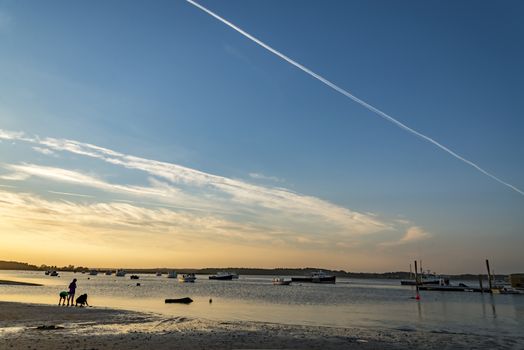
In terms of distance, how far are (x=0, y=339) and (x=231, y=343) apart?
1207cm

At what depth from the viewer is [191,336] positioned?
2538 cm

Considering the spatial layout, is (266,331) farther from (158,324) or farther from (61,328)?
(61,328)

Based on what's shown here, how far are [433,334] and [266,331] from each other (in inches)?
487

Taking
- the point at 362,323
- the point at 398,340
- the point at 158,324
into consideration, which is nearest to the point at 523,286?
the point at 362,323

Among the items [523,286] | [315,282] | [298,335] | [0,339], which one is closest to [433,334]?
[298,335]

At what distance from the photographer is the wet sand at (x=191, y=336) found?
21719 millimetres

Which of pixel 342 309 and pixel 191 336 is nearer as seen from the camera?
pixel 191 336

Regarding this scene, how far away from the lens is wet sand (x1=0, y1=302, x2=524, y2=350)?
21.7 metres

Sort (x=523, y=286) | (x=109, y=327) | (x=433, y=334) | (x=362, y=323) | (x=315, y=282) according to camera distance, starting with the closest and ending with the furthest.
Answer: (x=109, y=327), (x=433, y=334), (x=362, y=323), (x=523, y=286), (x=315, y=282)

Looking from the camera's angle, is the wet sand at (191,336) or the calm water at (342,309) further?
the calm water at (342,309)

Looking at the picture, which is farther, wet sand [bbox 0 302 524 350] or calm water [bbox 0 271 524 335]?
calm water [bbox 0 271 524 335]

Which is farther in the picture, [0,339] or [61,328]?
[61,328]

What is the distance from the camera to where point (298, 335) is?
2759 centimetres

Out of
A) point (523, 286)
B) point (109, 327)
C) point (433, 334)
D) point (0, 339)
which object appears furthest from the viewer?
point (523, 286)
